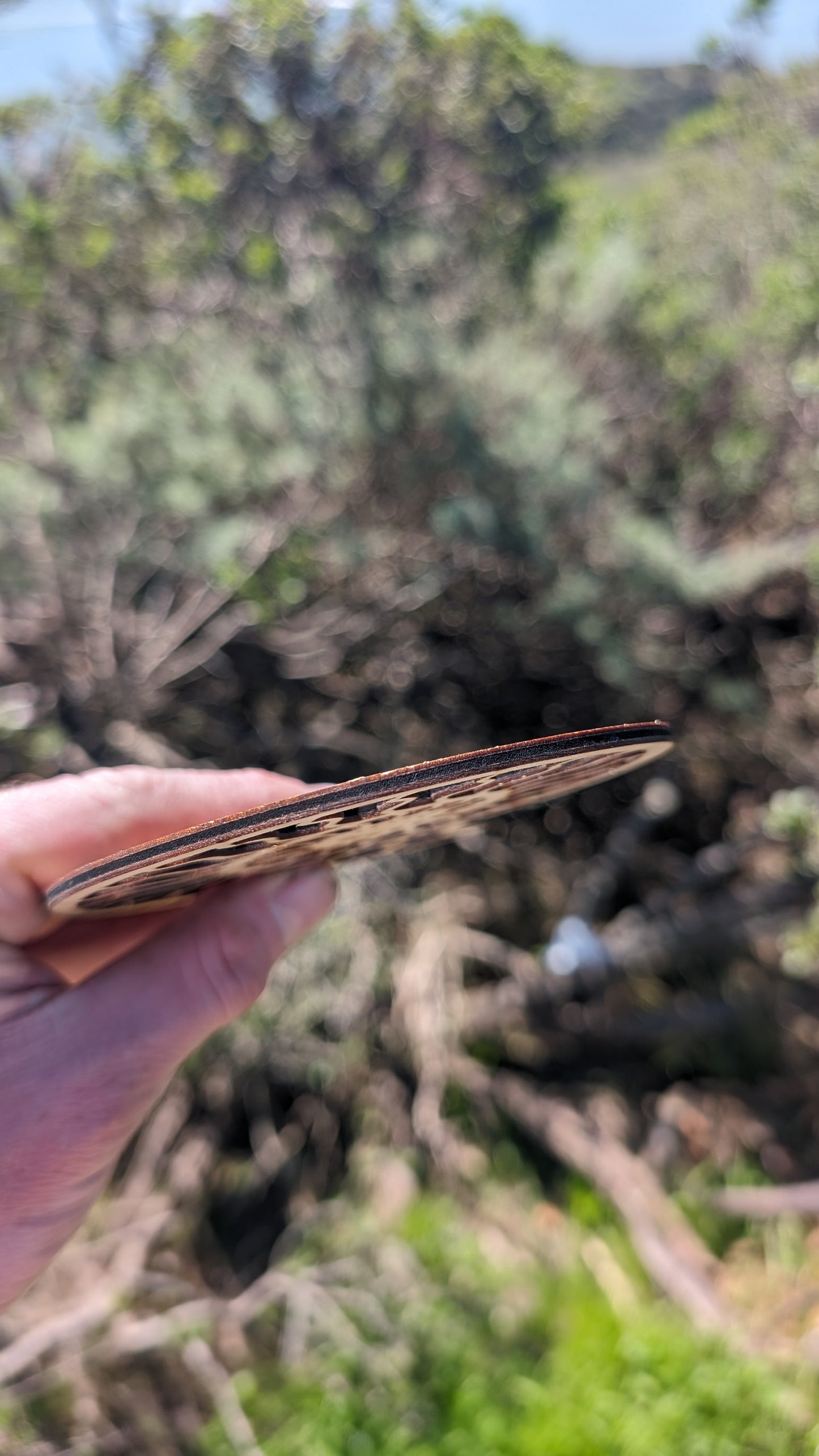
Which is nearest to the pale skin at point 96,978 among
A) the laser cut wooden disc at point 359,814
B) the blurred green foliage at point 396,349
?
the laser cut wooden disc at point 359,814

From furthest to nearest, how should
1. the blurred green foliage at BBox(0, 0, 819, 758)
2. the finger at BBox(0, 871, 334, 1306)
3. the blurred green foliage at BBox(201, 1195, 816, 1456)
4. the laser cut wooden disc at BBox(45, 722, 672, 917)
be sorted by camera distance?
1. the blurred green foliage at BBox(0, 0, 819, 758)
2. the blurred green foliage at BBox(201, 1195, 816, 1456)
3. the finger at BBox(0, 871, 334, 1306)
4. the laser cut wooden disc at BBox(45, 722, 672, 917)

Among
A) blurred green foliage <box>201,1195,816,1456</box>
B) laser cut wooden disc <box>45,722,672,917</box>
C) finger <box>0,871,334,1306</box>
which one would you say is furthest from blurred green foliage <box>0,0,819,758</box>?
blurred green foliage <box>201,1195,816,1456</box>

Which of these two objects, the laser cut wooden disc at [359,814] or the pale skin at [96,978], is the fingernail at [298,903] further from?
the laser cut wooden disc at [359,814]

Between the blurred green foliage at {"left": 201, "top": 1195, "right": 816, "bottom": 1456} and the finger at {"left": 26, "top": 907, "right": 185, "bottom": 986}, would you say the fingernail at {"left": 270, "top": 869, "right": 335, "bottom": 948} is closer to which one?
the finger at {"left": 26, "top": 907, "right": 185, "bottom": 986}

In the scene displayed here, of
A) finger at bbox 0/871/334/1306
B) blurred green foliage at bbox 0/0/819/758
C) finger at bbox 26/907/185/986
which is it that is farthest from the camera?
blurred green foliage at bbox 0/0/819/758

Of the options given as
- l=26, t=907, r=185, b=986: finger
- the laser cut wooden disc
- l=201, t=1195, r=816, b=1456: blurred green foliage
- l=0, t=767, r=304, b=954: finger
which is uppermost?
the laser cut wooden disc

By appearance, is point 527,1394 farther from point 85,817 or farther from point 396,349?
point 396,349

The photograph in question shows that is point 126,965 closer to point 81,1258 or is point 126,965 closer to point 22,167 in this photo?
point 81,1258

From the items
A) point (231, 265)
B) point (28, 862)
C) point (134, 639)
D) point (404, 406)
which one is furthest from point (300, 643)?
point (28, 862)
